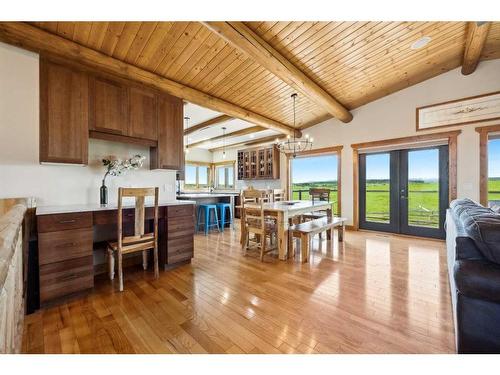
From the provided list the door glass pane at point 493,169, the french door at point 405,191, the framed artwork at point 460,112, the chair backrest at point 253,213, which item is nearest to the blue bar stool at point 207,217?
the chair backrest at point 253,213

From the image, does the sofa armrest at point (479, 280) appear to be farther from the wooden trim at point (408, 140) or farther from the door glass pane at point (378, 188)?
the door glass pane at point (378, 188)

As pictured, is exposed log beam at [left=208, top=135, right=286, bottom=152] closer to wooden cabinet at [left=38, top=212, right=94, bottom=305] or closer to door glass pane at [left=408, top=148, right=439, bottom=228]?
door glass pane at [left=408, top=148, right=439, bottom=228]

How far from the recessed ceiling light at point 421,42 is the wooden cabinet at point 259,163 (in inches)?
162

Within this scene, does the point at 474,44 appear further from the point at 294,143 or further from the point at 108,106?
the point at 108,106

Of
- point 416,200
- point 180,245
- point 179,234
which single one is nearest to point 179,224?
point 179,234

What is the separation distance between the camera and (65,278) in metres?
2.05

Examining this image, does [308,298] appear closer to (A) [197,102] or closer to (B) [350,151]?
(A) [197,102]

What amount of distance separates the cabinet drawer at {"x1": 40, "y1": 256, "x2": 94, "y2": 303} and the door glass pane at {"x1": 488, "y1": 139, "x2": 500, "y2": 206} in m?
6.16

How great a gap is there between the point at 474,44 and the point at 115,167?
17.9ft

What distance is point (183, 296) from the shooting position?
7.10ft

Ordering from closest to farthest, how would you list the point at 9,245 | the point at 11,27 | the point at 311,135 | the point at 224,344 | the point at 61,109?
the point at 9,245
the point at 224,344
the point at 11,27
the point at 61,109
the point at 311,135

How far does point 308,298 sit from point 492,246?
4.63 ft

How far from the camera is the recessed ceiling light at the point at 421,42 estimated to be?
3217mm
